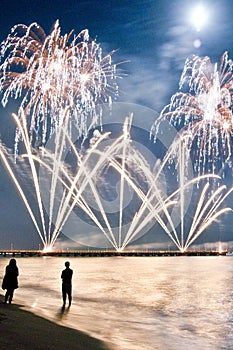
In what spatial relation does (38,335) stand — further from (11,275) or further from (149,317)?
(149,317)

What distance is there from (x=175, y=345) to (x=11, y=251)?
185 metres

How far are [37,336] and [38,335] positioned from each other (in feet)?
0.66

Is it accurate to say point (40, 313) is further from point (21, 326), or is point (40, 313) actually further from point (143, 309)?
point (143, 309)

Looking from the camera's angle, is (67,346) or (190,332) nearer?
(67,346)

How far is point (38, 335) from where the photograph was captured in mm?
13852

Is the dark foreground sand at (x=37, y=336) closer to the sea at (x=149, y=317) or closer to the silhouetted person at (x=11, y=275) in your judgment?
the sea at (x=149, y=317)

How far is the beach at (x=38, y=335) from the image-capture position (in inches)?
482

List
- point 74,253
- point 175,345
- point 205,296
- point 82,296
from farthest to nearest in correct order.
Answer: point 74,253 < point 205,296 < point 82,296 < point 175,345

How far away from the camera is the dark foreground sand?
12.2 m

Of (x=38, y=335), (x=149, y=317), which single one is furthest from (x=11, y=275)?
(x=149, y=317)

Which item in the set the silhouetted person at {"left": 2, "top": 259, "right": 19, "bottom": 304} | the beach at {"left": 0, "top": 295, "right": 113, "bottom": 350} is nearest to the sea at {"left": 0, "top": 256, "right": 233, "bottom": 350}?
the beach at {"left": 0, "top": 295, "right": 113, "bottom": 350}

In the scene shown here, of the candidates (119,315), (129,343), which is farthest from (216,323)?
(129,343)

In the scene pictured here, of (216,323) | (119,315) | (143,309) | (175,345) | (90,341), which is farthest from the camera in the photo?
(143,309)

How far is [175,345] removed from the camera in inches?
617
